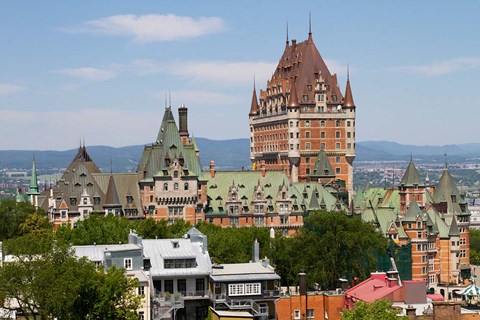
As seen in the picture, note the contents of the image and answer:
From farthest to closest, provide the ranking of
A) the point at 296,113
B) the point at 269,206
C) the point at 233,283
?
the point at 296,113 < the point at 269,206 < the point at 233,283

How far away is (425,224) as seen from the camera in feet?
513

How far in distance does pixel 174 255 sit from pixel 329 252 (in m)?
26.5

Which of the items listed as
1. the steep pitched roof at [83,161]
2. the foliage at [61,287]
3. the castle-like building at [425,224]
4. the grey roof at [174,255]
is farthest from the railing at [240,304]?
the steep pitched roof at [83,161]

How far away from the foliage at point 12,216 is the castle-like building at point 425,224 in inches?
2042

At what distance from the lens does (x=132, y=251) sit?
317 ft

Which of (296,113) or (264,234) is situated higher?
(296,113)

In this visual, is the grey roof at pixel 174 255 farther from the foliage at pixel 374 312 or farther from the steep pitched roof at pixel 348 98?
the steep pitched roof at pixel 348 98

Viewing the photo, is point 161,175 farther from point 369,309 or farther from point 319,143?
point 369,309

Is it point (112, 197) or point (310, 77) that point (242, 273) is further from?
point (310, 77)

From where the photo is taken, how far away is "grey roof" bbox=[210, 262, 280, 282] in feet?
317

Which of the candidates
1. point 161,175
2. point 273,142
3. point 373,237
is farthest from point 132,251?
point 273,142

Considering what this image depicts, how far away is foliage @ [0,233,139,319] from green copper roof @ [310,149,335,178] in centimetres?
→ 9907

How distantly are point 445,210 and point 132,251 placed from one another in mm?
88213

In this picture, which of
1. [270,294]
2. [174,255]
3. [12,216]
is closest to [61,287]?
[174,255]
